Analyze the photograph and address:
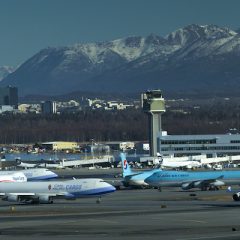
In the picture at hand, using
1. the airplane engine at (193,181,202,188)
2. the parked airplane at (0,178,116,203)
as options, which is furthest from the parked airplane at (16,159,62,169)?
the parked airplane at (0,178,116,203)

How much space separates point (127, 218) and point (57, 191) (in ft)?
72.7

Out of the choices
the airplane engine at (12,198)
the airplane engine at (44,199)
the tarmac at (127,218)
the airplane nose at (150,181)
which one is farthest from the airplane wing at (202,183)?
the airplane engine at (12,198)

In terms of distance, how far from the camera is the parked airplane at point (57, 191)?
92625mm

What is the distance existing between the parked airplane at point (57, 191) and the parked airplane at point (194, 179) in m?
21.4

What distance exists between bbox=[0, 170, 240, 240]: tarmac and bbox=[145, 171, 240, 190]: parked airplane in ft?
43.8

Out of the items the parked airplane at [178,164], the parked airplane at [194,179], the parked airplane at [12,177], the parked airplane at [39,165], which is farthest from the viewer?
the parked airplane at [39,165]

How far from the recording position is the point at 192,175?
11681cm

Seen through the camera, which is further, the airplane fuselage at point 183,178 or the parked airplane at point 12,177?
the airplane fuselage at point 183,178

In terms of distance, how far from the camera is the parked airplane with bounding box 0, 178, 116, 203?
92.6m

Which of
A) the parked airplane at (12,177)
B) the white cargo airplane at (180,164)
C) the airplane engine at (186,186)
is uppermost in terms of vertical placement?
the white cargo airplane at (180,164)

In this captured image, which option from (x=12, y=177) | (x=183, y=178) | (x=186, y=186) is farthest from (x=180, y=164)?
(x=12, y=177)

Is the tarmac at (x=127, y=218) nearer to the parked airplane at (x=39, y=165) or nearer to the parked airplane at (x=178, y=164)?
the parked airplane at (x=178, y=164)

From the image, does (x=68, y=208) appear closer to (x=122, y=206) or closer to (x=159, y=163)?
(x=122, y=206)

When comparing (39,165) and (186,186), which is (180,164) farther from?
(186,186)
